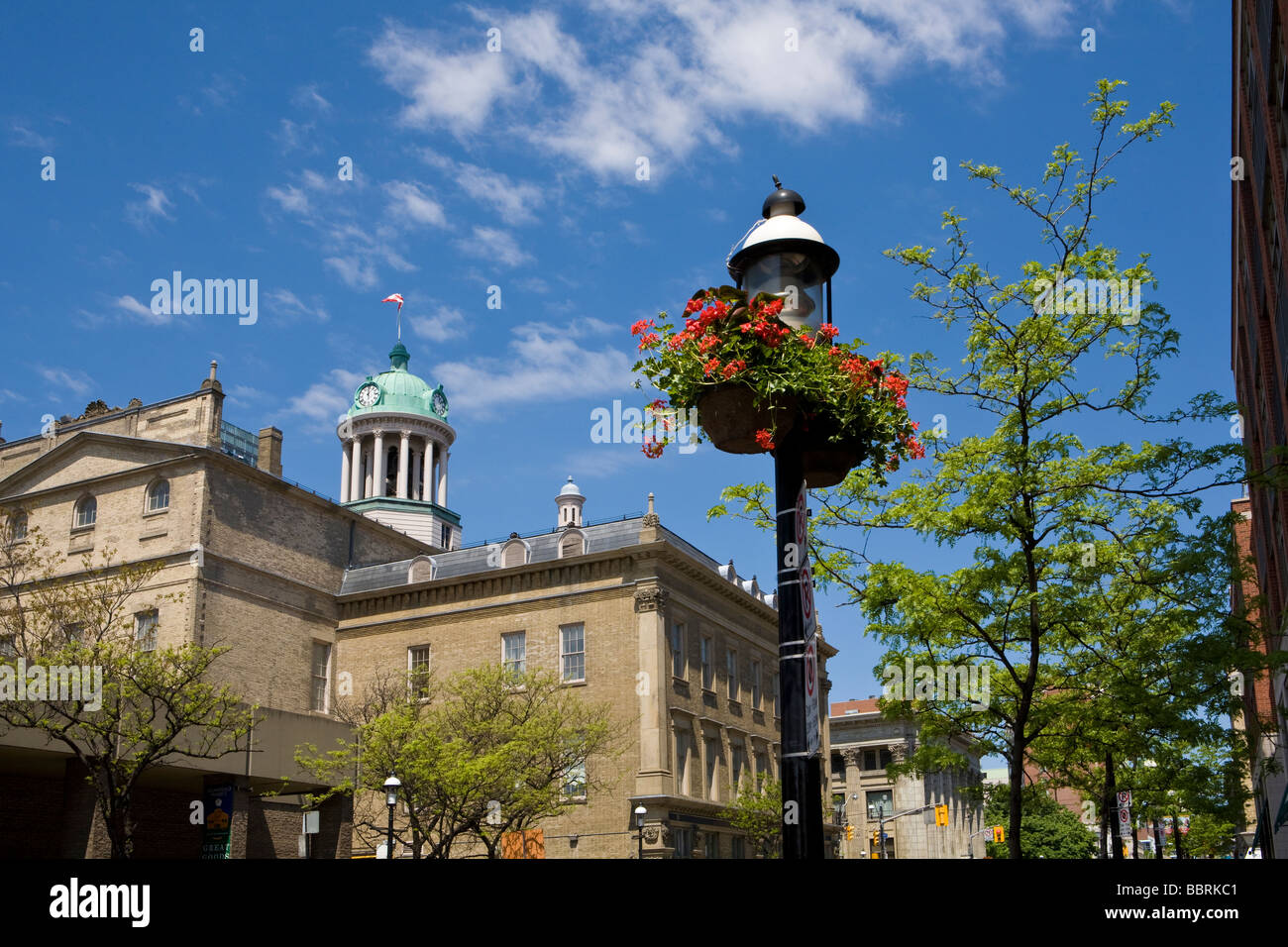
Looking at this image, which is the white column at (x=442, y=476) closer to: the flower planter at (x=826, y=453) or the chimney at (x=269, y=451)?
the chimney at (x=269, y=451)

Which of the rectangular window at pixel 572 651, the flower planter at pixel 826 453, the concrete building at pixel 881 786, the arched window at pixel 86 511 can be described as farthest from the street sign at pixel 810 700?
the concrete building at pixel 881 786

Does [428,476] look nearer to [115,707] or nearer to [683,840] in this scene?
[683,840]

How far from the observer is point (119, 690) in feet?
103

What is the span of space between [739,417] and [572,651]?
43.2m

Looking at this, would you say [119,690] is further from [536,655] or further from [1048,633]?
[1048,633]

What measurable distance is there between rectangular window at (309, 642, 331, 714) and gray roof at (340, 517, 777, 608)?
2855mm

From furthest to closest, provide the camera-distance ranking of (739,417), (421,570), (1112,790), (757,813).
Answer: (421,570)
(757,813)
(1112,790)
(739,417)

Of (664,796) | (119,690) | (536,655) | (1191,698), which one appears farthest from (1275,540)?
(119,690)

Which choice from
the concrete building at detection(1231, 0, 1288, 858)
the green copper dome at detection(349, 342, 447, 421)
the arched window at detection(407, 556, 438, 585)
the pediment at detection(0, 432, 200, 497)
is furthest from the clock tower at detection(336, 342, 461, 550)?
the concrete building at detection(1231, 0, 1288, 858)

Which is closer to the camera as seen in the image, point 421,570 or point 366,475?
point 421,570

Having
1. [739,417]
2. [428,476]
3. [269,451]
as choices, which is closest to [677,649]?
[269,451]

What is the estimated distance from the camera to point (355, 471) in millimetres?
75625

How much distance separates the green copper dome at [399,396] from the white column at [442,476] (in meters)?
2.48
